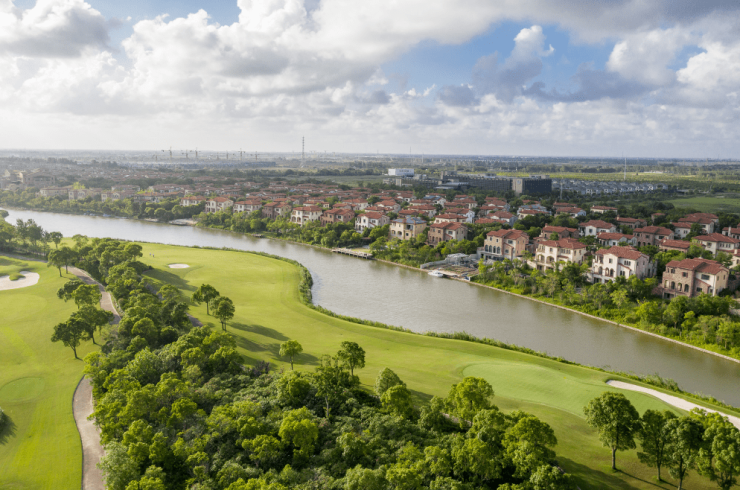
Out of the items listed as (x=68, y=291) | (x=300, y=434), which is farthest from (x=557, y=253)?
(x=68, y=291)

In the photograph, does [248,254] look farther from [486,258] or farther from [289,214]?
[486,258]

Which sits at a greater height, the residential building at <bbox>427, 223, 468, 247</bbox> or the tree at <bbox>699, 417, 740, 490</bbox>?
the residential building at <bbox>427, 223, 468, 247</bbox>

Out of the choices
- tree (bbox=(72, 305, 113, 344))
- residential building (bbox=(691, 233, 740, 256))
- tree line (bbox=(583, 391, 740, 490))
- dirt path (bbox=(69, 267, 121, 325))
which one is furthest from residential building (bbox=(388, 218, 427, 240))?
tree line (bbox=(583, 391, 740, 490))

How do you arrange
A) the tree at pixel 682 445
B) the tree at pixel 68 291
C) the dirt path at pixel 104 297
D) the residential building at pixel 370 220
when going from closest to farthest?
1. the tree at pixel 682 445
2. the dirt path at pixel 104 297
3. the tree at pixel 68 291
4. the residential building at pixel 370 220

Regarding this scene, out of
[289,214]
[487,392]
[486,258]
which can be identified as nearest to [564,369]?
[487,392]

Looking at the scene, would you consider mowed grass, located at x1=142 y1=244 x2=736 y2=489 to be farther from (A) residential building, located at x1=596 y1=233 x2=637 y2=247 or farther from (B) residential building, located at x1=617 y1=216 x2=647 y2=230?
(B) residential building, located at x1=617 y1=216 x2=647 y2=230

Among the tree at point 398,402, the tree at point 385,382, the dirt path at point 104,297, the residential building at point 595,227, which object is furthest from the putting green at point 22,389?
the residential building at point 595,227

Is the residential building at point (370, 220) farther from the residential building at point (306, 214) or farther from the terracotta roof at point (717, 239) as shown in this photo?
the terracotta roof at point (717, 239)
